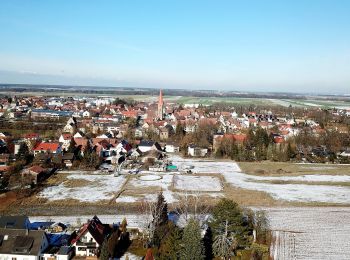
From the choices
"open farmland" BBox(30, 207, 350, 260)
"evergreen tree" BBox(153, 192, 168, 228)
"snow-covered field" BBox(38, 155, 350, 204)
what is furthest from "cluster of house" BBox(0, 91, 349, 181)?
"evergreen tree" BBox(153, 192, 168, 228)

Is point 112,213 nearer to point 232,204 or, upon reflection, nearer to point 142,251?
point 142,251

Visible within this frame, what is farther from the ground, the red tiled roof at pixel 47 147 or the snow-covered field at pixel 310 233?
the red tiled roof at pixel 47 147

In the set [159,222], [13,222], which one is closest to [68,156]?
[13,222]

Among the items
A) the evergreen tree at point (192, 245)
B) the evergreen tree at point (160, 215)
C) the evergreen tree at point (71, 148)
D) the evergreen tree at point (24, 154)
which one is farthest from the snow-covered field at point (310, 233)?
the evergreen tree at point (24, 154)

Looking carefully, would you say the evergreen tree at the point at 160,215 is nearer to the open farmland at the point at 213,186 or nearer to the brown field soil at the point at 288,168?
the open farmland at the point at 213,186

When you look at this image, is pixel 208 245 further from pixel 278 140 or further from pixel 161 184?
pixel 278 140

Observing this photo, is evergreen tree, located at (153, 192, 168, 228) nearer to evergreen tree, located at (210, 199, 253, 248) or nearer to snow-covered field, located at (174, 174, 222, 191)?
evergreen tree, located at (210, 199, 253, 248)
